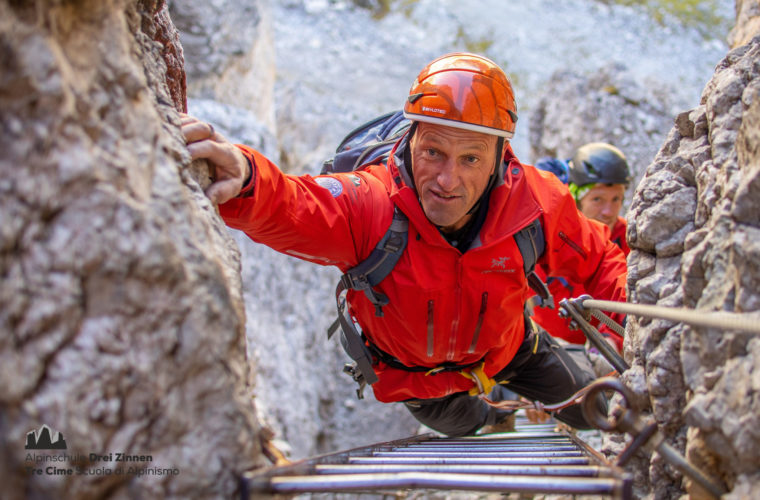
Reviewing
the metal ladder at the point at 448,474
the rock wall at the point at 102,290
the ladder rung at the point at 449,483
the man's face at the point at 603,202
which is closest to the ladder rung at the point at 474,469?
the metal ladder at the point at 448,474

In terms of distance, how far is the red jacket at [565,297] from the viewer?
468cm

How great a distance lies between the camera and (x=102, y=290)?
1805mm

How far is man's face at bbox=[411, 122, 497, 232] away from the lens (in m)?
3.59

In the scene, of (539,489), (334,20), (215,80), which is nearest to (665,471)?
(539,489)

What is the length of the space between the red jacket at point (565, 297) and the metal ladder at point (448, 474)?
5.54ft

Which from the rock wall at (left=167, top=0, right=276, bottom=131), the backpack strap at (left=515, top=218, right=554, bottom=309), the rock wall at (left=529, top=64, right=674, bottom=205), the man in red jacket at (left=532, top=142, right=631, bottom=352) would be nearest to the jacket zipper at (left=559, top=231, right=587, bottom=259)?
the backpack strap at (left=515, top=218, right=554, bottom=309)

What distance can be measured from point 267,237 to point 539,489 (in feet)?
6.29

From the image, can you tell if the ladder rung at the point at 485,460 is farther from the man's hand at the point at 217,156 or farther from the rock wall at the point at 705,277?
the man's hand at the point at 217,156

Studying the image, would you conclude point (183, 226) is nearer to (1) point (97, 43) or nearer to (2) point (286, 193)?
(1) point (97, 43)

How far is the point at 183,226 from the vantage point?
2.03 meters

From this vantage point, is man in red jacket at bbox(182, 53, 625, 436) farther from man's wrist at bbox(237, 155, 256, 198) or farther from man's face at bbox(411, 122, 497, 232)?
man's wrist at bbox(237, 155, 256, 198)

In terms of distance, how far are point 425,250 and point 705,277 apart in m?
1.47

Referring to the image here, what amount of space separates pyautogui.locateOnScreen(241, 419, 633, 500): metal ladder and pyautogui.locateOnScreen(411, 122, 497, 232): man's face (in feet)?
4.57

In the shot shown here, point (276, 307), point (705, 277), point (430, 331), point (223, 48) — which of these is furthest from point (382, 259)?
point (223, 48)
